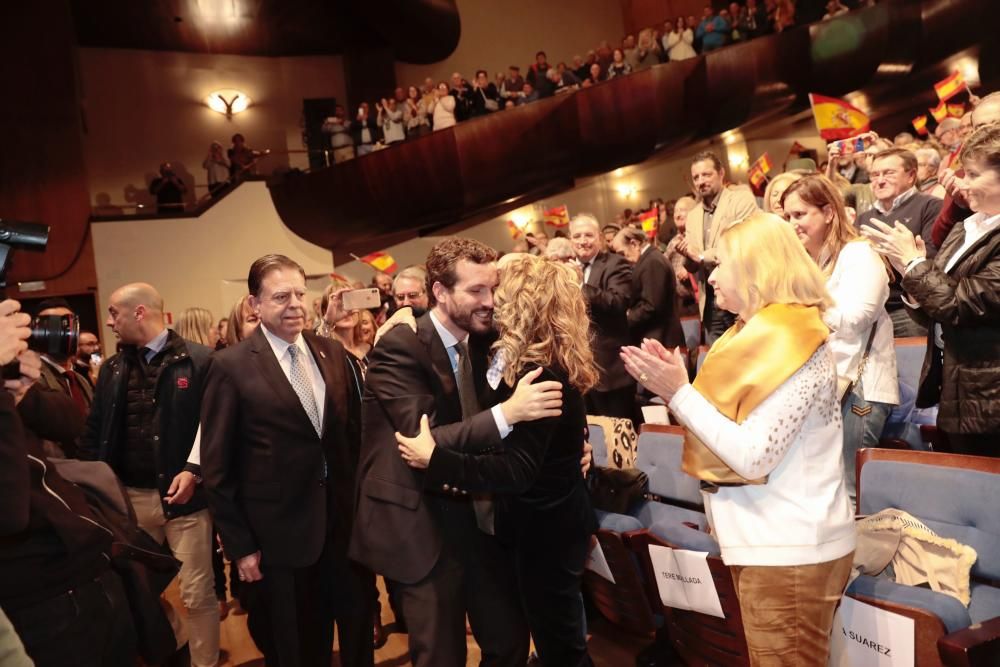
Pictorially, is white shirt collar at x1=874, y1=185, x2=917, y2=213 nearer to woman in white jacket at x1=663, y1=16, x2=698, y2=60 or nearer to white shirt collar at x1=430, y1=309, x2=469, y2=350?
white shirt collar at x1=430, y1=309, x2=469, y2=350

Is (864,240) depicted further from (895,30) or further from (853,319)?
(895,30)

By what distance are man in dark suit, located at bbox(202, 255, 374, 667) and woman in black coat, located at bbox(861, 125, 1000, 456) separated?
1862mm

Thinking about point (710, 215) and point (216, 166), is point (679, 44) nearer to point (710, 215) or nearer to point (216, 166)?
point (216, 166)

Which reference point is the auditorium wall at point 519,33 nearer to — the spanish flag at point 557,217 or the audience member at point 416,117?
the audience member at point 416,117

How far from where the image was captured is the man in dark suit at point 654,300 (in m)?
4.11

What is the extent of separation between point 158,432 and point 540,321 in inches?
71.2

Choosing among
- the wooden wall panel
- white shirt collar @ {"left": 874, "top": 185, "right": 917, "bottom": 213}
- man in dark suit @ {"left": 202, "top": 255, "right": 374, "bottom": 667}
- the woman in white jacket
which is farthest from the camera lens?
the woman in white jacket

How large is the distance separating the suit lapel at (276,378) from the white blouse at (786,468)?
130 centimetres

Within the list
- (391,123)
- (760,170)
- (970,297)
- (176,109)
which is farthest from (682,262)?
(176,109)

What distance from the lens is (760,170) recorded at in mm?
5445

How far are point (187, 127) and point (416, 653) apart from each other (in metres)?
13.1

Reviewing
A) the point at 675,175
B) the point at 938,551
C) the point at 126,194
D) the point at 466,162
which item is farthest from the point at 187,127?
the point at 938,551

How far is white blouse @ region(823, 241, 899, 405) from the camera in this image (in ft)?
7.60

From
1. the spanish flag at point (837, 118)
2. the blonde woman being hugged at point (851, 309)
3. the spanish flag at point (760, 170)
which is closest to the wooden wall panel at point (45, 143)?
the spanish flag at point (760, 170)
